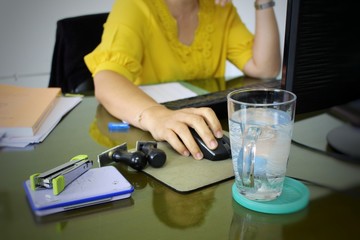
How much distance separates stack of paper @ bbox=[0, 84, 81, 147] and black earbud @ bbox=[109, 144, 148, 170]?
0.24 m

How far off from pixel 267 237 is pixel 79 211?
260 mm

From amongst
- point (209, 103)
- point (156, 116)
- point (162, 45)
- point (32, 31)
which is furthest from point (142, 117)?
point (32, 31)

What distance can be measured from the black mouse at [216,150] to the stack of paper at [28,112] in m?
0.35

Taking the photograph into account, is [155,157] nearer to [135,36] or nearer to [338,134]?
[338,134]

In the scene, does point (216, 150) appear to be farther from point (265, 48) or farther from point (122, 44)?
point (265, 48)

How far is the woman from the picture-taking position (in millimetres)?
1143

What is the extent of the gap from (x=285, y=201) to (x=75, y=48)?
1.15 meters

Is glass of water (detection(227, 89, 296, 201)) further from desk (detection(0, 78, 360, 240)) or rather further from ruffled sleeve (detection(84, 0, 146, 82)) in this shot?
ruffled sleeve (detection(84, 0, 146, 82))

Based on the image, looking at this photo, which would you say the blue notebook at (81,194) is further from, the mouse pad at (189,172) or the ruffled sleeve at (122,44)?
the ruffled sleeve at (122,44)

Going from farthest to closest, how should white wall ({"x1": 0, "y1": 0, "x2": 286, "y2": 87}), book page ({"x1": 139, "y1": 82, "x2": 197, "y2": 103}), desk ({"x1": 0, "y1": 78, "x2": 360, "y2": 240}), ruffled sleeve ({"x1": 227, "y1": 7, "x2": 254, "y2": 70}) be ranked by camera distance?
white wall ({"x1": 0, "y1": 0, "x2": 286, "y2": 87}) → ruffled sleeve ({"x1": 227, "y1": 7, "x2": 254, "y2": 70}) → book page ({"x1": 139, "y1": 82, "x2": 197, "y2": 103}) → desk ({"x1": 0, "y1": 78, "x2": 360, "y2": 240})

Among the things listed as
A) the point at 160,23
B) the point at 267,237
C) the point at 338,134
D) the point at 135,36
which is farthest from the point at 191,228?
the point at 160,23

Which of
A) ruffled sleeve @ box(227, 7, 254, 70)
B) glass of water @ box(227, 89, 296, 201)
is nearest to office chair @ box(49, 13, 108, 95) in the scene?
ruffled sleeve @ box(227, 7, 254, 70)

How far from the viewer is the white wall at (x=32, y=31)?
226cm

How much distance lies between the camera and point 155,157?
27.1 inches
